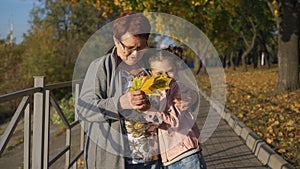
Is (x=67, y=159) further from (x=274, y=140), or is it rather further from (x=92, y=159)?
(x=274, y=140)

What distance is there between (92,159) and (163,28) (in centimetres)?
120

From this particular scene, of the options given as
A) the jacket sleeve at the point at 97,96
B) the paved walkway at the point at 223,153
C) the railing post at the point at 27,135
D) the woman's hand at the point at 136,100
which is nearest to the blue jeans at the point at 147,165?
the jacket sleeve at the point at 97,96

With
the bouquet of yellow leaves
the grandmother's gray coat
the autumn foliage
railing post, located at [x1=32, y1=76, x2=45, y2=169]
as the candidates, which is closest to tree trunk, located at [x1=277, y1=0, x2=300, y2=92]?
the autumn foliage

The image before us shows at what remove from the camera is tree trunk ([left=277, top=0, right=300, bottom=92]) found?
15.6 metres

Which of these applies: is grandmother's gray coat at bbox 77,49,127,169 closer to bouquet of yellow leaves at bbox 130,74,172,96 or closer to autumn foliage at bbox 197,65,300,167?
bouquet of yellow leaves at bbox 130,74,172,96

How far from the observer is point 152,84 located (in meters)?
2.13

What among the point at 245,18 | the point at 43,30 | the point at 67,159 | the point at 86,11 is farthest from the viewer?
the point at 86,11

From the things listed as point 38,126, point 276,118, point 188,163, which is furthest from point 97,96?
point 276,118

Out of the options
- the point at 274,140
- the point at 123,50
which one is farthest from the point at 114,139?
the point at 274,140

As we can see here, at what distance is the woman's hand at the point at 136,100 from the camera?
208 centimetres

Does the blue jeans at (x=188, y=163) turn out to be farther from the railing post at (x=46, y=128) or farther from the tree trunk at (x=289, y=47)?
the tree trunk at (x=289, y=47)

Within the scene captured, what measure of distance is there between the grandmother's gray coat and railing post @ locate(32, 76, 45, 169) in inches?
65.2

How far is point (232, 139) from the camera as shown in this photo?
354 inches

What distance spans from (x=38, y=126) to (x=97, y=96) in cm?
190
